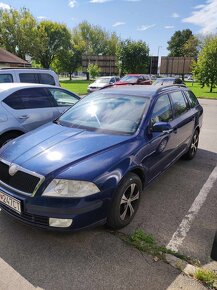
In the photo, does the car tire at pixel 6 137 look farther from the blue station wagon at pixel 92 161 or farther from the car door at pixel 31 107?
the blue station wagon at pixel 92 161

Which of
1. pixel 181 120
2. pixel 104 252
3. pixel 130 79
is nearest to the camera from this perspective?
pixel 104 252

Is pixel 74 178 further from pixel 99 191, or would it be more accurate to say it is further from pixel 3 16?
pixel 3 16

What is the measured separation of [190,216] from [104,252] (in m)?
1.37

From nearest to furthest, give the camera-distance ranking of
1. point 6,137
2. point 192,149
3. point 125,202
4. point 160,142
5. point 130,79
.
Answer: point 125,202
point 160,142
point 6,137
point 192,149
point 130,79

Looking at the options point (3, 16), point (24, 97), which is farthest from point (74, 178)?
point (3, 16)

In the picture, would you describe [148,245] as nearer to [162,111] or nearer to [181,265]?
[181,265]

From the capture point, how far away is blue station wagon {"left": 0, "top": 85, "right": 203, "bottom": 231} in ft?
8.64

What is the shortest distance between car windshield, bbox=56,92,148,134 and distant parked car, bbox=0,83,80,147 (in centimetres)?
124

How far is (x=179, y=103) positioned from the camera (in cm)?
486

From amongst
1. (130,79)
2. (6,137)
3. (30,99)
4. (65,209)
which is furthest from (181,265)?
(130,79)

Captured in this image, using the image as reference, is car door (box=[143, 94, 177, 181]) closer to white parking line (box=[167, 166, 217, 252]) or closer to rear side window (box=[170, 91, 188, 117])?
rear side window (box=[170, 91, 188, 117])

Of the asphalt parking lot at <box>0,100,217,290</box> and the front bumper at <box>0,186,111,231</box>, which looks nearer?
the asphalt parking lot at <box>0,100,217,290</box>

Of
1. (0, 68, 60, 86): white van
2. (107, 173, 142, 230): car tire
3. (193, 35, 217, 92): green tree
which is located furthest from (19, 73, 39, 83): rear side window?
(193, 35, 217, 92): green tree

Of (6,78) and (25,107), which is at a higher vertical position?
(6,78)
